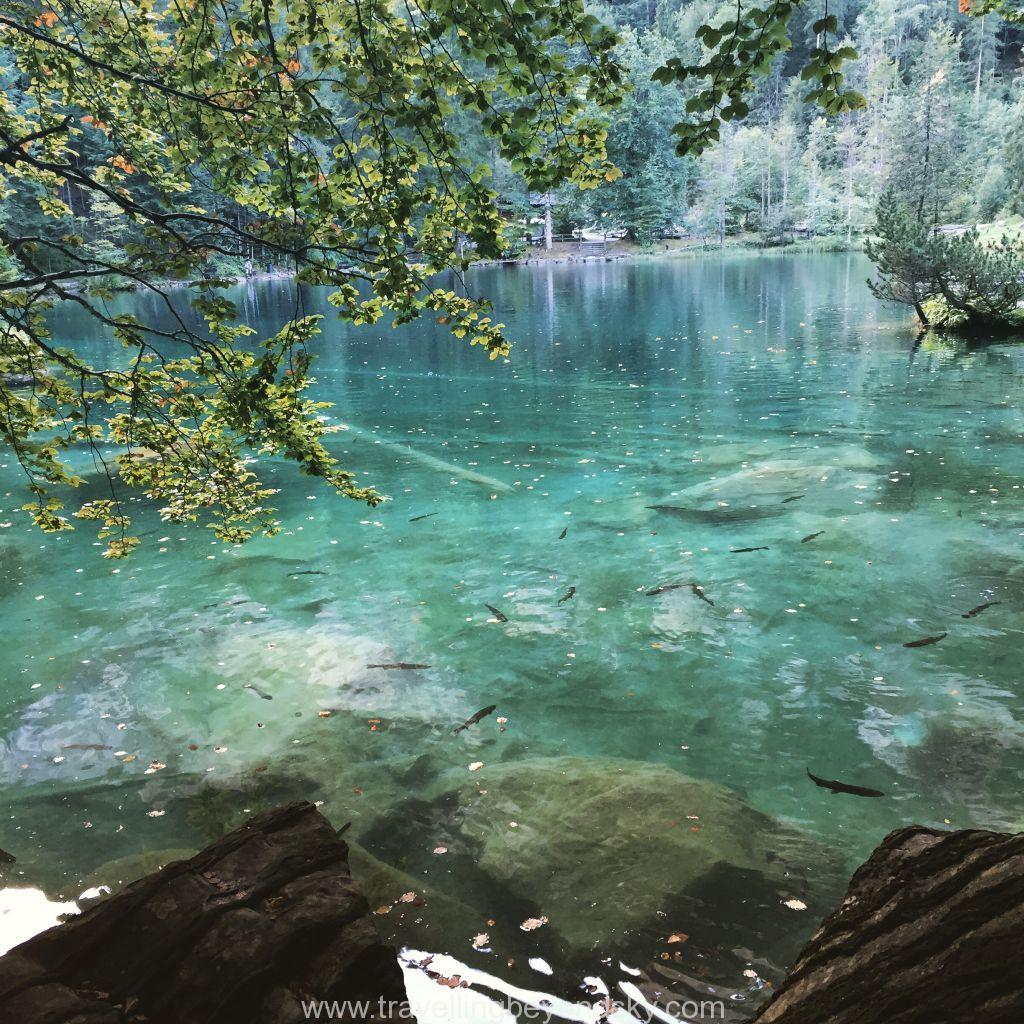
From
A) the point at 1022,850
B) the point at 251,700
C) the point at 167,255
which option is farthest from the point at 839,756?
the point at 167,255

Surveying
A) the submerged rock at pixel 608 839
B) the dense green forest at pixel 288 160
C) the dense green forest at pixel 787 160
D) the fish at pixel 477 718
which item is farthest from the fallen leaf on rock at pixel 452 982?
the dense green forest at pixel 787 160

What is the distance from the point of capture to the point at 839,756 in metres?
5.79

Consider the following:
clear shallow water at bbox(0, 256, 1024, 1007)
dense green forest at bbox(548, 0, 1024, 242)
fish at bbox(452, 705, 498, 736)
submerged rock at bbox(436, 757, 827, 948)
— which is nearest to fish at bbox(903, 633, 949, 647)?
clear shallow water at bbox(0, 256, 1024, 1007)

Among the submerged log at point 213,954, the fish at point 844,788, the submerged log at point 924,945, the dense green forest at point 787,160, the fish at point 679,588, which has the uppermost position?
the dense green forest at point 787,160

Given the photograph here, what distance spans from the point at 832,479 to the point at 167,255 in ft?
33.1

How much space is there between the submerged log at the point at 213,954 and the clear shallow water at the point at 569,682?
1.20 metres

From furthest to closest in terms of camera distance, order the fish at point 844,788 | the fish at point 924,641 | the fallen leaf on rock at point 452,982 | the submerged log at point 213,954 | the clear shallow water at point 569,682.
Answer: the fish at point 924,641 → the fish at point 844,788 → the clear shallow water at point 569,682 → the fallen leaf on rock at point 452,982 → the submerged log at point 213,954

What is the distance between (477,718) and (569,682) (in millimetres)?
969

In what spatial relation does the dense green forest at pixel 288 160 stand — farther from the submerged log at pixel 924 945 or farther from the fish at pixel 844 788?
the fish at pixel 844 788

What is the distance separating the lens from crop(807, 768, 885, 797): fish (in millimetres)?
5336

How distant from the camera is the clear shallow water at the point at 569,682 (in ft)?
15.5

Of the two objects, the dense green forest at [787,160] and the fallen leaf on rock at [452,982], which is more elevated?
the dense green forest at [787,160]

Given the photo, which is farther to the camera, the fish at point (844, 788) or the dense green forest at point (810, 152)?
the dense green forest at point (810, 152)

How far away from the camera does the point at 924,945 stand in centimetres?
235
